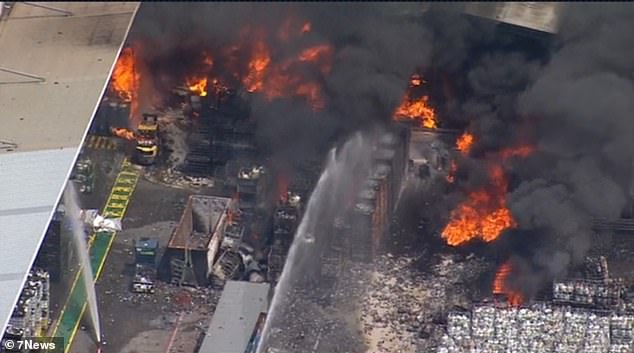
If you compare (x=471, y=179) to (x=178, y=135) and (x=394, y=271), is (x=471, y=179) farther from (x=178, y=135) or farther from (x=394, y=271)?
(x=178, y=135)

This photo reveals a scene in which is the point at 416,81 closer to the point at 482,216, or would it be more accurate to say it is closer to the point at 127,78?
the point at 482,216


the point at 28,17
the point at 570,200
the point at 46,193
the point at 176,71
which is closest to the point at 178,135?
the point at 176,71

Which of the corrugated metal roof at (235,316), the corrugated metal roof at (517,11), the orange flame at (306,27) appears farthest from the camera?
the orange flame at (306,27)

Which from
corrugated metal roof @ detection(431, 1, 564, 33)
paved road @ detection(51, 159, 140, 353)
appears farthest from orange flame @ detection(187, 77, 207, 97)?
corrugated metal roof @ detection(431, 1, 564, 33)

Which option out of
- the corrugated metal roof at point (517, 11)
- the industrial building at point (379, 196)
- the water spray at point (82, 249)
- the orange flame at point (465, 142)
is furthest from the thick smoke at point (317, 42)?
the water spray at point (82, 249)

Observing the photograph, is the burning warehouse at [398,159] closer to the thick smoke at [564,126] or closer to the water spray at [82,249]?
the thick smoke at [564,126]
